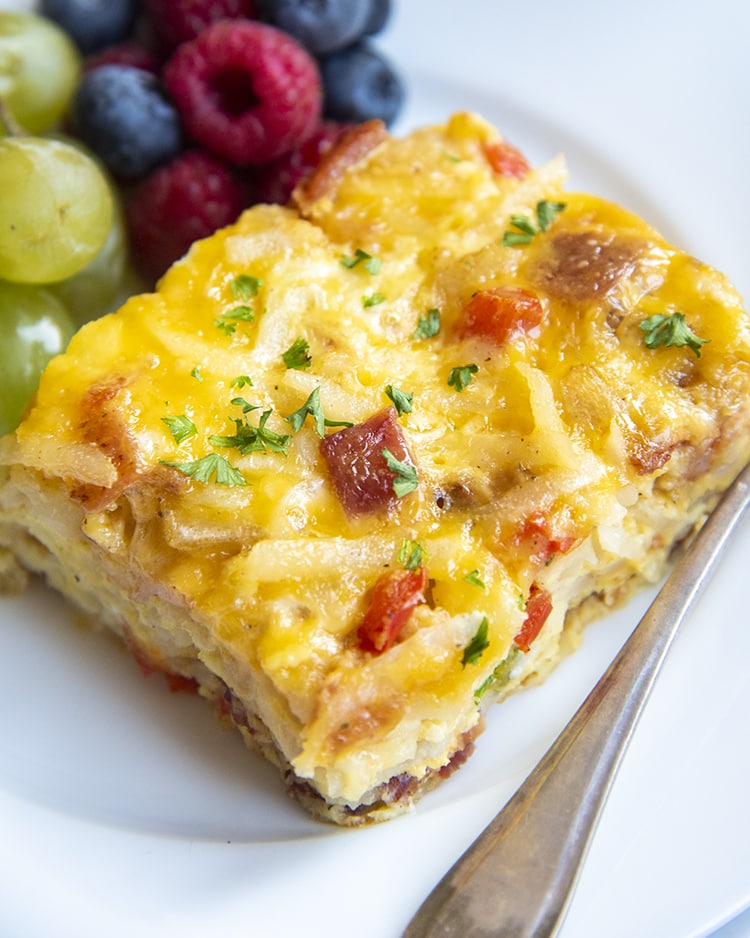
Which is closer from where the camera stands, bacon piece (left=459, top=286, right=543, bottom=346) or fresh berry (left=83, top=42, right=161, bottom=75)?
bacon piece (left=459, top=286, right=543, bottom=346)

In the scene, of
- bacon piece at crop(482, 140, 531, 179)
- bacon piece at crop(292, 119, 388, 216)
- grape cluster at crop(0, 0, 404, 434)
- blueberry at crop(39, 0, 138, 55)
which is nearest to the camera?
bacon piece at crop(292, 119, 388, 216)

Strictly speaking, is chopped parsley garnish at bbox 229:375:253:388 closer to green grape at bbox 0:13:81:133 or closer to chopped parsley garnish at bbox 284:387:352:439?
chopped parsley garnish at bbox 284:387:352:439

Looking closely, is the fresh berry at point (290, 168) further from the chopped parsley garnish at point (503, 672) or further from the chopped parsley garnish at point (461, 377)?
the chopped parsley garnish at point (503, 672)

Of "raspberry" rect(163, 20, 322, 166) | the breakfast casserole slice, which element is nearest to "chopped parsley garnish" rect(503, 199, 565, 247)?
the breakfast casserole slice

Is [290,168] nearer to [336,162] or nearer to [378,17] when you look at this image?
[336,162]

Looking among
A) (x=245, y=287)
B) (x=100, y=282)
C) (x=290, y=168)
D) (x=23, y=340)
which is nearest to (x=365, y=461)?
(x=245, y=287)

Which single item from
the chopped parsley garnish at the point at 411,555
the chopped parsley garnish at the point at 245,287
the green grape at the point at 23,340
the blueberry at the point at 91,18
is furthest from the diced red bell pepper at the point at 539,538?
the blueberry at the point at 91,18
